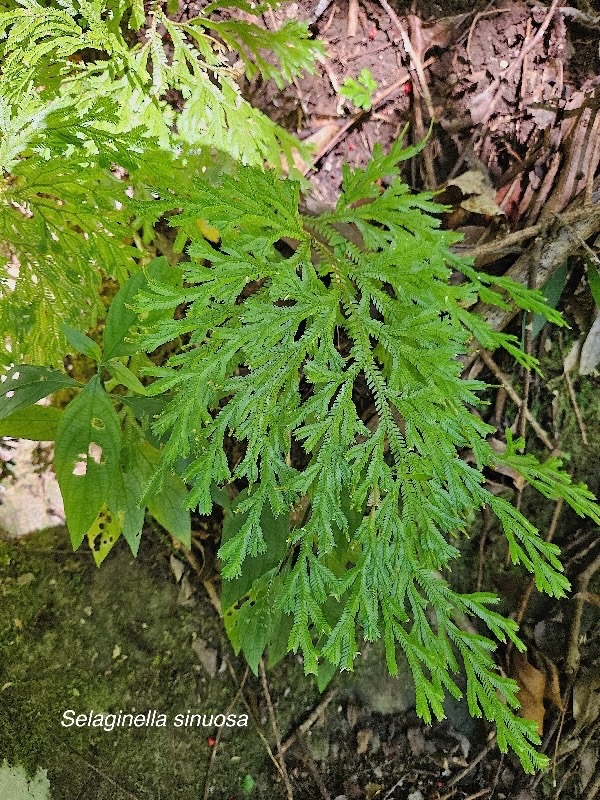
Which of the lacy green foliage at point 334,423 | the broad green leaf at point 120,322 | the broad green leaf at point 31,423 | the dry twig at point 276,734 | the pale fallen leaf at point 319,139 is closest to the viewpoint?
the lacy green foliage at point 334,423

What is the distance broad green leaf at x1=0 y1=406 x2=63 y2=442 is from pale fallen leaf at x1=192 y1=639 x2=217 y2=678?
1.01m

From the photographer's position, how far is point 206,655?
233 centimetres

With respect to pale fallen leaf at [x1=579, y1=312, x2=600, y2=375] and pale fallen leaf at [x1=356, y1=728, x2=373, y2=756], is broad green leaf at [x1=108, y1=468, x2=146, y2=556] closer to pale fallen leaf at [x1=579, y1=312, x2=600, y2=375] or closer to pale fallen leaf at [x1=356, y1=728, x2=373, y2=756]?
pale fallen leaf at [x1=356, y1=728, x2=373, y2=756]

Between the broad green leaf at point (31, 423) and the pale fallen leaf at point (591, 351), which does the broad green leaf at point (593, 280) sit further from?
the broad green leaf at point (31, 423)

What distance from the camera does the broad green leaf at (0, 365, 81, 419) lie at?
5.71 ft

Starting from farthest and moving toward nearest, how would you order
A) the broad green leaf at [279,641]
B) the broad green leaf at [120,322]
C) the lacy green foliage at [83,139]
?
the broad green leaf at [279,641] < the broad green leaf at [120,322] < the lacy green foliage at [83,139]

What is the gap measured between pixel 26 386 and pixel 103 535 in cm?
71

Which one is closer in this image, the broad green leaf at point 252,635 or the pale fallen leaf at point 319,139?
the broad green leaf at point 252,635

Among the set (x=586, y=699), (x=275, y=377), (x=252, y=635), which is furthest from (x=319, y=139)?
(x=586, y=699)

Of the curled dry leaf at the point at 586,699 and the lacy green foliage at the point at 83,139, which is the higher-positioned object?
the lacy green foliage at the point at 83,139

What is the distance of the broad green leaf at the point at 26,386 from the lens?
68.5 inches

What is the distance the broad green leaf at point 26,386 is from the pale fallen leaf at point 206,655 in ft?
3.84

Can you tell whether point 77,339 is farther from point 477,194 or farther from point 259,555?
point 477,194

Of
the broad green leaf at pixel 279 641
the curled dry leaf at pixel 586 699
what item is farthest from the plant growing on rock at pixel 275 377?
the curled dry leaf at pixel 586 699
